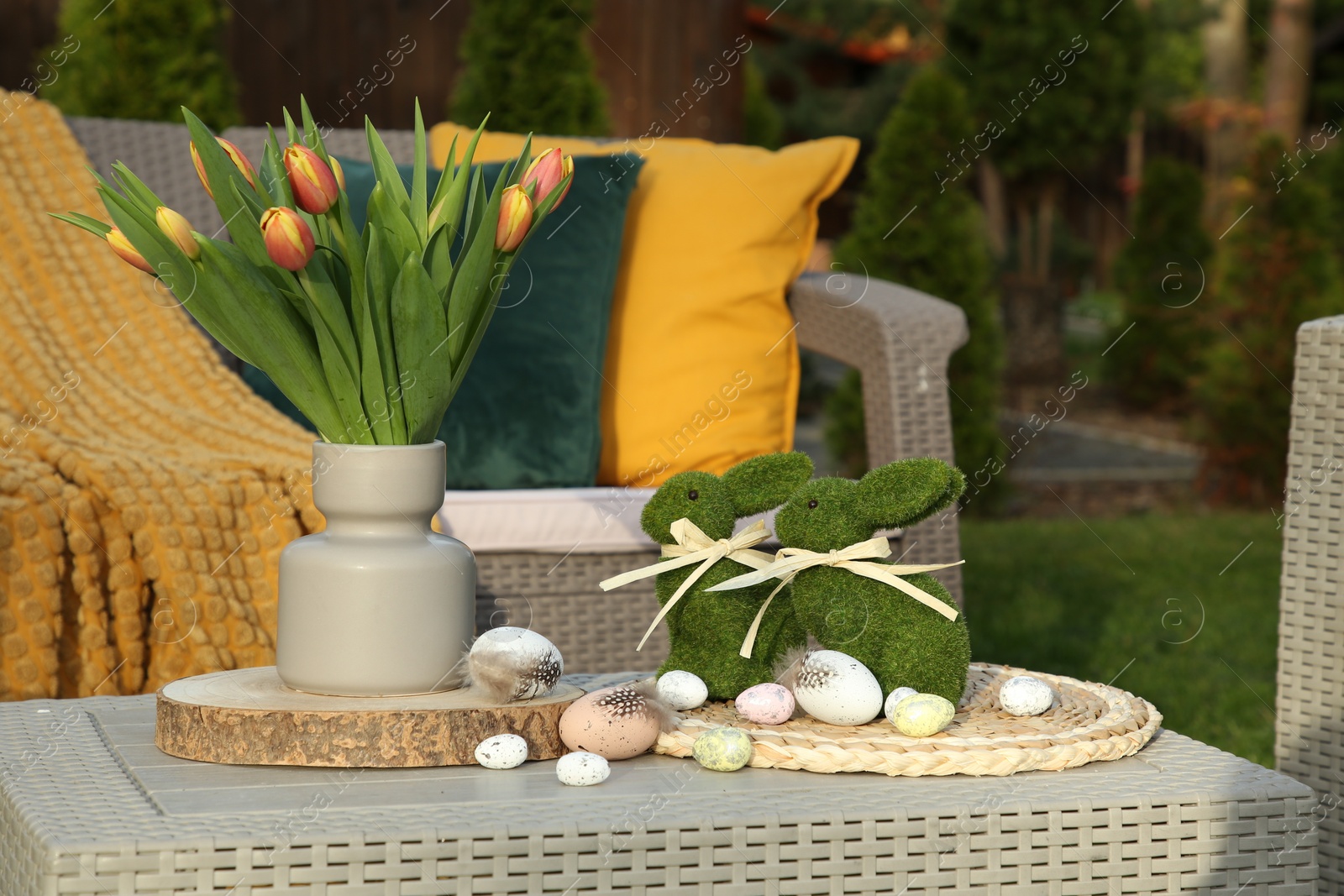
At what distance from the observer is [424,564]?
112cm

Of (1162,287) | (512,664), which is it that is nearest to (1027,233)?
(1162,287)

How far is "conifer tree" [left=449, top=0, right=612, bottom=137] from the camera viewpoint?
16.3 feet

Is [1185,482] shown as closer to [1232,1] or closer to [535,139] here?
[535,139]

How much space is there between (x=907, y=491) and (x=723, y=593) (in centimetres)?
18

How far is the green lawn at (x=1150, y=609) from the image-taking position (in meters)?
2.79

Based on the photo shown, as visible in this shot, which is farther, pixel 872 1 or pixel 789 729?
pixel 872 1

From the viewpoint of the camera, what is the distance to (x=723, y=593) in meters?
Answer: 1.22

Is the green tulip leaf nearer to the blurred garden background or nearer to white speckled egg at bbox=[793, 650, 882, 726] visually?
white speckled egg at bbox=[793, 650, 882, 726]

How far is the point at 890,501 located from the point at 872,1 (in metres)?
8.11

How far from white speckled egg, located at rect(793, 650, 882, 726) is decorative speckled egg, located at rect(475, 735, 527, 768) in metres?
0.24

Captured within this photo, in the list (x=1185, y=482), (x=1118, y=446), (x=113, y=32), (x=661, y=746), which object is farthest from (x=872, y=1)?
(x=661, y=746)

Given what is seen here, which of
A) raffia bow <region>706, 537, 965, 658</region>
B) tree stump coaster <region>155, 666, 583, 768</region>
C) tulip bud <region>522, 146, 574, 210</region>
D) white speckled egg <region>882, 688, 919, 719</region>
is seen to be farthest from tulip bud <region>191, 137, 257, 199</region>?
white speckled egg <region>882, 688, 919, 719</region>

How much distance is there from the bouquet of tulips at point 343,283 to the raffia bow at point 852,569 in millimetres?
305

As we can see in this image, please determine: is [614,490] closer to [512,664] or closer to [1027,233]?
[512,664]
